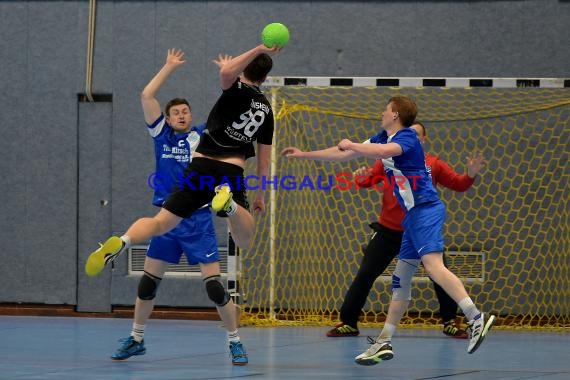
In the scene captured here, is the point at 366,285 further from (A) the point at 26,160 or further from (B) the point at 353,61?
(A) the point at 26,160

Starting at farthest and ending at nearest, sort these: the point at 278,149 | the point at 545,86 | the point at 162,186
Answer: the point at 278,149 < the point at 545,86 < the point at 162,186

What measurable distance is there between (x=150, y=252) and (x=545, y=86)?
4.48 meters

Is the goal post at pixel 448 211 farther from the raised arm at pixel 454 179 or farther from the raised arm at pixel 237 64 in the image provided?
the raised arm at pixel 237 64

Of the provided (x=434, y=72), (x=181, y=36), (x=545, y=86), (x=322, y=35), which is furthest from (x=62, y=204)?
(x=545, y=86)

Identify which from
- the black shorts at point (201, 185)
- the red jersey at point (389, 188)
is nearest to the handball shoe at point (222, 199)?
the black shorts at point (201, 185)

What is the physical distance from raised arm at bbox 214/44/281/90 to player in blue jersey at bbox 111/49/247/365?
2.28ft

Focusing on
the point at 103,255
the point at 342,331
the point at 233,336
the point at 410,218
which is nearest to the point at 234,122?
the point at 103,255

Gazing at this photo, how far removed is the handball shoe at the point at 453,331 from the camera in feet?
29.7

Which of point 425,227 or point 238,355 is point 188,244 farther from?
point 425,227

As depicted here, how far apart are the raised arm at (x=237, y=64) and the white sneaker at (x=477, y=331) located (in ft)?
7.18

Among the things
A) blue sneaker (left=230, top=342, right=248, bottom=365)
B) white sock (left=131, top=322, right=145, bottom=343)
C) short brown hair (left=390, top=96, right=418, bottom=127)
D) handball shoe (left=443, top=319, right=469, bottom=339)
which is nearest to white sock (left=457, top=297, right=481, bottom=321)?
short brown hair (left=390, top=96, right=418, bottom=127)

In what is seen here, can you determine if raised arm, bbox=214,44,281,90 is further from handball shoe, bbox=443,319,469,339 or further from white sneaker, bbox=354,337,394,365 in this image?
handball shoe, bbox=443,319,469,339

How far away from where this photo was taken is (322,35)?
10.7m

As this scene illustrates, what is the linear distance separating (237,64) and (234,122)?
19.2 inches
